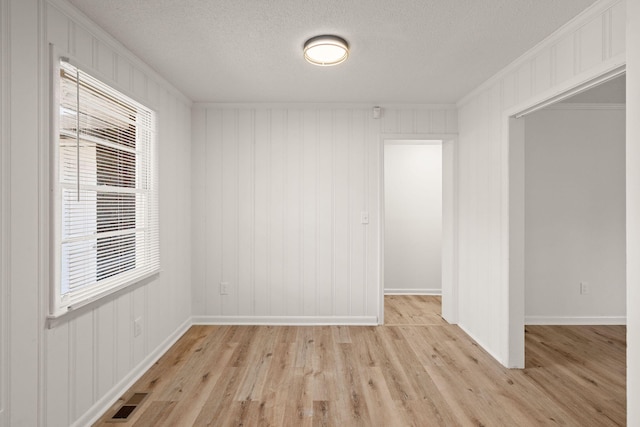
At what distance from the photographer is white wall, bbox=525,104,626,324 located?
3.77 metres

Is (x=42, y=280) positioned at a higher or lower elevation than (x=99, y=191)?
lower

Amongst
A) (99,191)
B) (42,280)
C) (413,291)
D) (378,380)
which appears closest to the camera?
Answer: (42,280)

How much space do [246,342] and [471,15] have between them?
3.24 metres

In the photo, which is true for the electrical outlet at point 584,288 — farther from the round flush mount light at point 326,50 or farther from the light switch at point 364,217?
the round flush mount light at point 326,50

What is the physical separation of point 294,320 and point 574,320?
10.7 feet

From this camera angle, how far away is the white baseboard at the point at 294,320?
148 inches

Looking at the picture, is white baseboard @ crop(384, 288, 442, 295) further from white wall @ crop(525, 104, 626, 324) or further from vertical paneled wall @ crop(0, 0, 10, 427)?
vertical paneled wall @ crop(0, 0, 10, 427)

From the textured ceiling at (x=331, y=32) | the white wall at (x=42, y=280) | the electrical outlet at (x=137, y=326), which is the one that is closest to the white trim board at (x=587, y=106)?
the textured ceiling at (x=331, y=32)

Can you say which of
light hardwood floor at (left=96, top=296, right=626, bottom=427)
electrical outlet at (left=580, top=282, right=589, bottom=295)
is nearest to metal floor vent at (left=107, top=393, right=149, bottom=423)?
light hardwood floor at (left=96, top=296, right=626, bottom=427)

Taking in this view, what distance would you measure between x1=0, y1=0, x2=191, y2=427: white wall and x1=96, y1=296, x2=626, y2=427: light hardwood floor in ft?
1.07

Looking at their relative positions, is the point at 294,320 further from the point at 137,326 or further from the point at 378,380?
the point at 137,326

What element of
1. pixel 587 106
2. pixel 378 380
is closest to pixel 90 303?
pixel 378 380

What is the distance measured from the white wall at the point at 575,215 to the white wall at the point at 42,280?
412cm

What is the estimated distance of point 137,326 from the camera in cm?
258
